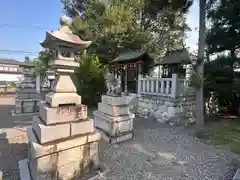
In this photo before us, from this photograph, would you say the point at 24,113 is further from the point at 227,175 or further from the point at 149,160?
the point at 227,175

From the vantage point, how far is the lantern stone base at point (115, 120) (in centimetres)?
468

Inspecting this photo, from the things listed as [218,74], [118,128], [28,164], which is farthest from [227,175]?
[218,74]

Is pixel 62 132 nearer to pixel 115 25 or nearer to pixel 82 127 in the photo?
pixel 82 127

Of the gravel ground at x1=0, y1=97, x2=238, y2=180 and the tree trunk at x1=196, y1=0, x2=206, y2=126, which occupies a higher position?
the tree trunk at x1=196, y1=0, x2=206, y2=126

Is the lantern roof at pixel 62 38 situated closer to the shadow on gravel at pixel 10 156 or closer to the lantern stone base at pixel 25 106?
the shadow on gravel at pixel 10 156

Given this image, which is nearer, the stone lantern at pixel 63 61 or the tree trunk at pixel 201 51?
the stone lantern at pixel 63 61

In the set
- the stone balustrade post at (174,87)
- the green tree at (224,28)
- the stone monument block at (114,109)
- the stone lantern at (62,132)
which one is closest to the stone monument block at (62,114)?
the stone lantern at (62,132)

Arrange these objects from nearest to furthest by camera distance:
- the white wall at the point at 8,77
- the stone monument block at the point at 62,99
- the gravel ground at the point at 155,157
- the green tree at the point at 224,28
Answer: the stone monument block at the point at 62,99 < the gravel ground at the point at 155,157 < the green tree at the point at 224,28 < the white wall at the point at 8,77

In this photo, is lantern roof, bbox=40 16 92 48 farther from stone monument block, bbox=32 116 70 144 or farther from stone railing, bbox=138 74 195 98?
stone railing, bbox=138 74 195 98

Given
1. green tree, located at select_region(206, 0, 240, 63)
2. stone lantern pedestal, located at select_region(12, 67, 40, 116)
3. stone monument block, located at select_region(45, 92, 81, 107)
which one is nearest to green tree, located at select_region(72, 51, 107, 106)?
stone lantern pedestal, located at select_region(12, 67, 40, 116)

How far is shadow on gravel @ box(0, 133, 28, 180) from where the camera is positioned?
10.5ft

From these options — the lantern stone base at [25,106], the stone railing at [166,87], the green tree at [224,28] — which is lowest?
the lantern stone base at [25,106]

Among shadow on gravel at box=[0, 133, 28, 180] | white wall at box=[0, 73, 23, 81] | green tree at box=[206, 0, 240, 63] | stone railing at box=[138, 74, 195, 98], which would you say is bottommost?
shadow on gravel at box=[0, 133, 28, 180]

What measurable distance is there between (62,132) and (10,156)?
1883 millimetres
